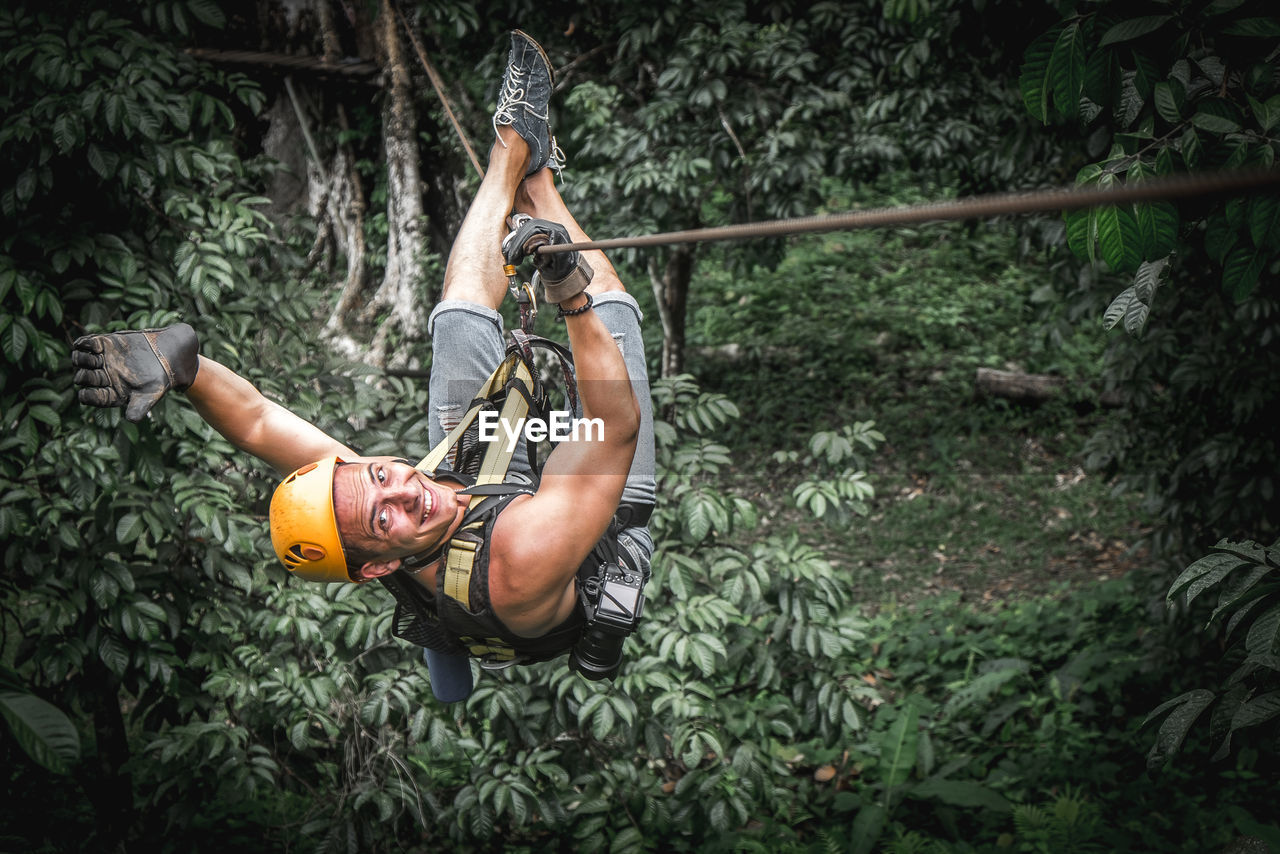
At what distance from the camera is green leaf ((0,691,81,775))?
3.98 feet

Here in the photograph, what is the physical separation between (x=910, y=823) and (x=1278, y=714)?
8.94ft

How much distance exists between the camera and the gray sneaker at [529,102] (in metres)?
2.85

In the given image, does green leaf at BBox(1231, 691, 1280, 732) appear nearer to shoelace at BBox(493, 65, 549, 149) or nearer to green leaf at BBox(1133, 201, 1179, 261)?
green leaf at BBox(1133, 201, 1179, 261)

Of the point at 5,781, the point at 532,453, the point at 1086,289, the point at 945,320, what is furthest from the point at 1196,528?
the point at 5,781

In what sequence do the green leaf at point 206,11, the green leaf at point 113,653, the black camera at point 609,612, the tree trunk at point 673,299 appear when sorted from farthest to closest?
the tree trunk at point 673,299 → the green leaf at point 206,11 → the green leaf at point 113,653 → the black camera at point 609,612

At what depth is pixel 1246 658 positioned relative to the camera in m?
1.91

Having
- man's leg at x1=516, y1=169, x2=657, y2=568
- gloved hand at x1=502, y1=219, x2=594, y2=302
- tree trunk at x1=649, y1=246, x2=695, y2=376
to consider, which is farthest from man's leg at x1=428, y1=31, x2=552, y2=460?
tree trunk at x1=649, y1=246, x2=695, y2=376

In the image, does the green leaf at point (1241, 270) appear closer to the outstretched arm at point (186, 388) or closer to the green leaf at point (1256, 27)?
the green leaf at point (1256, 27)

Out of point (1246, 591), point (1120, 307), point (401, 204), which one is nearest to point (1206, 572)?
point (1246, 591)

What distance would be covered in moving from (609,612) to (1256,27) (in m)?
1.87

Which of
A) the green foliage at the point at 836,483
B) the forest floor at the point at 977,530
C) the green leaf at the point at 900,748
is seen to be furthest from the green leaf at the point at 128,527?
the forest floor at the point at 977,530

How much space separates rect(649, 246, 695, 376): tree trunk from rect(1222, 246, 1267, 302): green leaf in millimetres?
4449

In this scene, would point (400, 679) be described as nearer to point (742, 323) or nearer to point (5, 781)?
point (5, 781)

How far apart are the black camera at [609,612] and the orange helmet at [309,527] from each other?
2.10 feet
